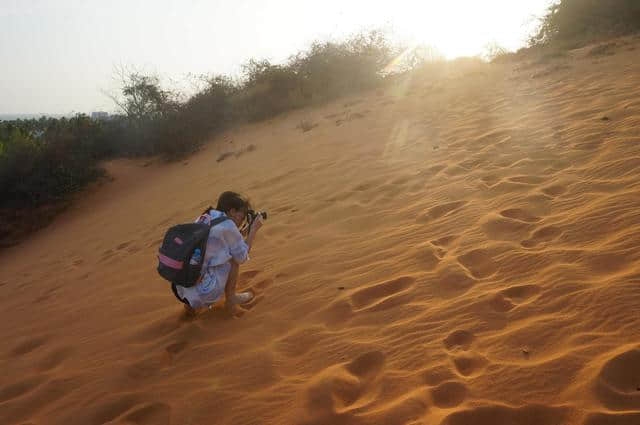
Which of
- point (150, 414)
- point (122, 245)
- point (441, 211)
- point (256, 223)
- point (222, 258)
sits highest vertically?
point (256, 223)

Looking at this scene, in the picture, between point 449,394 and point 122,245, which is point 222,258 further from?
point 122,245

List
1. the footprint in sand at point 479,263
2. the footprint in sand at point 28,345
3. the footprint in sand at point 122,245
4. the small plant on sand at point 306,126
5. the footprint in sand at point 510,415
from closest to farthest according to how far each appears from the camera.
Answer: the footprint in sand at point 510,415 < the footprint in sand at point 479,263 < the footprint in sand at point 28,345 < the footprint in sand at point 122,245 < the small plant on sand at point 306,126

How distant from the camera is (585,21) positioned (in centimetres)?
1467

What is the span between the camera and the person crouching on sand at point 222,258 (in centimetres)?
344

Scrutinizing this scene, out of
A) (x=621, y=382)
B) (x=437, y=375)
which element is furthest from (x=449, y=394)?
(x=621, y=382)

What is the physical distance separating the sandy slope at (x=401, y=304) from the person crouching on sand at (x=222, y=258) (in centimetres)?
19

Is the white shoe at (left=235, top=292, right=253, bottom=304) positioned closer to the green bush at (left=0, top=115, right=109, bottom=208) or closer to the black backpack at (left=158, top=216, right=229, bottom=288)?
the black backpack at (left=158, top=216, right=229, bottom=288)

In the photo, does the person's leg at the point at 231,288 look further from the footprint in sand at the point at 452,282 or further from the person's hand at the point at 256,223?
the footprint in sand at the point at 452,282

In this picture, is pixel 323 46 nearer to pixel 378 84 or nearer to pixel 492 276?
pixel 378 84

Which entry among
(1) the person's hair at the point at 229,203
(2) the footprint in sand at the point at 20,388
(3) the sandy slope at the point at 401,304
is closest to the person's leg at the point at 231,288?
(3) the sandy slope at the point at 401,304

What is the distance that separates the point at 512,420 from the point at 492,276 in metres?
1.26

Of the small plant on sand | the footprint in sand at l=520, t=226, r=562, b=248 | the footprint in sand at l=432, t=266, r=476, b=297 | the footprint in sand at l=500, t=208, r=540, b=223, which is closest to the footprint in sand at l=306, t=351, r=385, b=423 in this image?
the footprint in sand at l=432, t=266, r=476, b=297

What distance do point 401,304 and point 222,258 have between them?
1.33 metres

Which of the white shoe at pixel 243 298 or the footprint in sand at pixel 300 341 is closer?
the footprint in sand at pixel 300 341
